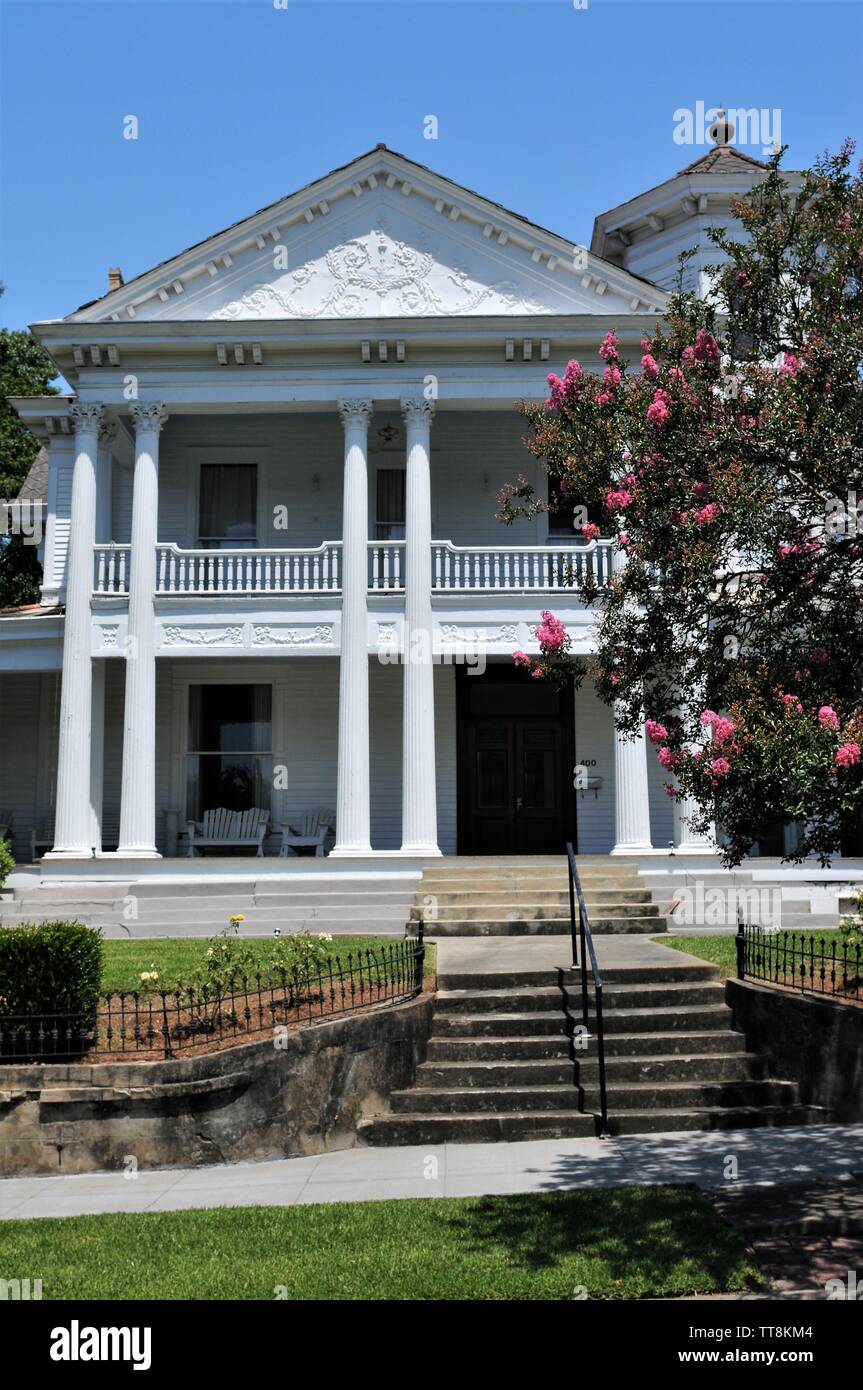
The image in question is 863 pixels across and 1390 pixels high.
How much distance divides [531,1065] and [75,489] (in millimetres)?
12666

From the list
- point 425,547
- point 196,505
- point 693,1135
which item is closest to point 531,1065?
point 693,1135

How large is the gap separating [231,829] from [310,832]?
1330mm

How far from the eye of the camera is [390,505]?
21.3m

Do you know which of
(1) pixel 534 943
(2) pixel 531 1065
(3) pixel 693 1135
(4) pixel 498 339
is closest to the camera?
(3) pixel 693 1135

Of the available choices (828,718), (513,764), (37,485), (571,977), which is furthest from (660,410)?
(37,485)

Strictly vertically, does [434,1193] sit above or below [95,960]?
below

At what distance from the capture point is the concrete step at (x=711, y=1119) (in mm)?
9562

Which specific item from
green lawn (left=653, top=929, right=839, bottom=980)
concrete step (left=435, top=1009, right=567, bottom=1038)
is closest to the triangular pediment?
green lawn (left=653, top=929, right=839, bottom=980)

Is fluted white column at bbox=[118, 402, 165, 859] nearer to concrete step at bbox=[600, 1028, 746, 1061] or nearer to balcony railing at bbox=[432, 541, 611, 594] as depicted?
balcony railing at bbox=[432, 541, 611, 594]

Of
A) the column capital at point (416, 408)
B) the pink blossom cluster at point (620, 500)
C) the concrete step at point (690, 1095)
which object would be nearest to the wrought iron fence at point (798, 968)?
the concrete step at point (690, 1095)

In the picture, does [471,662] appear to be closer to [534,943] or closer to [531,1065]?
[534,943]

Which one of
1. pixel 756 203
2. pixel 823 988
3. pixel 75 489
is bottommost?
pixel 823 988

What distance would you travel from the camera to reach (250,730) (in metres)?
21.7

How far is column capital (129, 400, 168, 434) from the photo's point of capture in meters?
19.2
